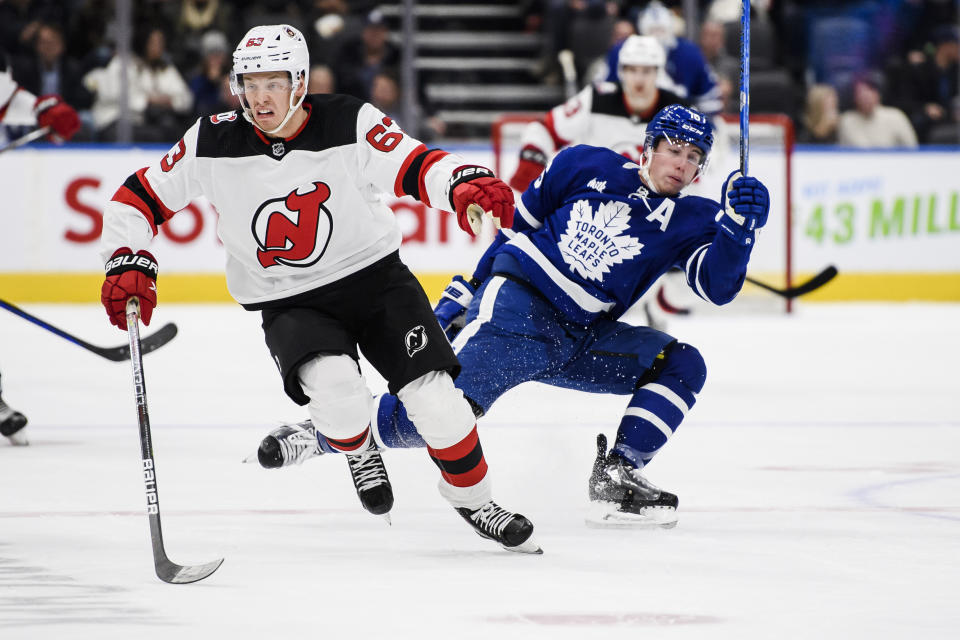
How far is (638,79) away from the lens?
6.11 metres

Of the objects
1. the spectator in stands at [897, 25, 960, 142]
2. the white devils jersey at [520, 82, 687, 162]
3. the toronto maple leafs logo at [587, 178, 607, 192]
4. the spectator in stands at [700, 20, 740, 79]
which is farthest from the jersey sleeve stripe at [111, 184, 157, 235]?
the spectator in stands at [897, 25, 960, 142]

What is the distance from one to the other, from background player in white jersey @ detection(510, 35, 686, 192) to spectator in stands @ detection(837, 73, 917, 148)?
2.93 metres

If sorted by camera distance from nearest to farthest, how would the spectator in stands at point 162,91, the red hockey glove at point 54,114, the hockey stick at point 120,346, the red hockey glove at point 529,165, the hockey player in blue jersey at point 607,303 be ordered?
the hockey player in blue jersey at point 607,303, the hockey stick at point 120,346, the red hockey glove at point 54,114, the red hockey glove at point 529,165, the spectator in stands at point 162,91

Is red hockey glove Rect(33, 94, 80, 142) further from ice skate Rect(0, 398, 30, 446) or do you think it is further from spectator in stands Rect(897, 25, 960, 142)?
spectator in stands Rect(897, 25, 960, 142)

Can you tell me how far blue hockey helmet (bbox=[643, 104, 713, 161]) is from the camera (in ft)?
10.7

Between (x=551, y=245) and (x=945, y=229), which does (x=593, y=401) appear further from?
(x=945, y=229)

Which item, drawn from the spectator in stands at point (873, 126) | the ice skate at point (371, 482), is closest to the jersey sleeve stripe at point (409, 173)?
the ice skate at point (371, 482)

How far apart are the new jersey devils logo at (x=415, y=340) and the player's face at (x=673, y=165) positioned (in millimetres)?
720

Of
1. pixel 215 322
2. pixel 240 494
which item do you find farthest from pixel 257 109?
pixel 215 322

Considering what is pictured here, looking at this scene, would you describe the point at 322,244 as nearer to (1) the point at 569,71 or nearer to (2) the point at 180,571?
(2) the point at 180,571

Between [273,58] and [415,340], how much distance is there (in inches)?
24.0

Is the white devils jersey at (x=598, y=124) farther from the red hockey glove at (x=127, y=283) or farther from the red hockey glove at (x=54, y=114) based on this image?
the red hockey glove at (x=127, y=283)

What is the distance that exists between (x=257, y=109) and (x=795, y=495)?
1.54m

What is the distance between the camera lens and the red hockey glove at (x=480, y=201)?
2.70 meters
